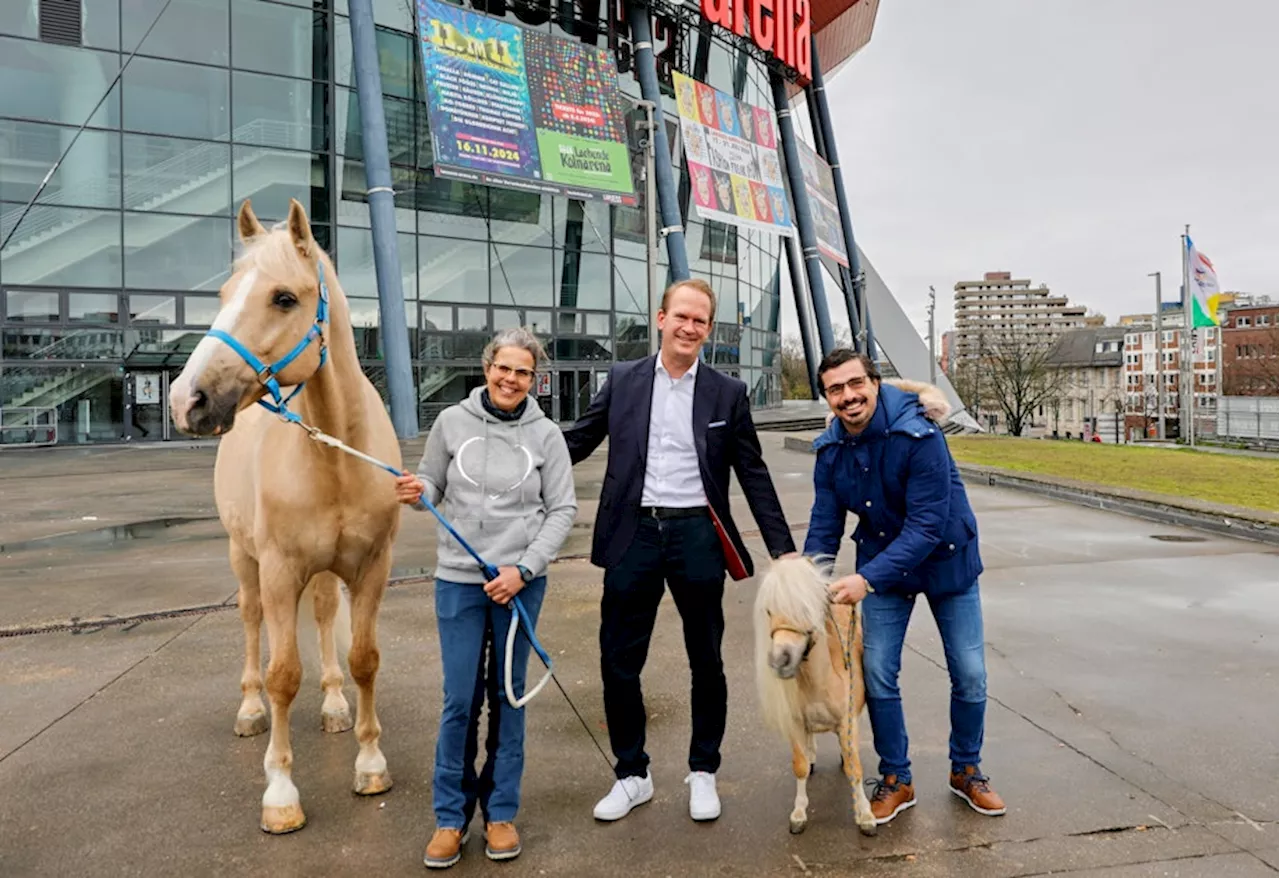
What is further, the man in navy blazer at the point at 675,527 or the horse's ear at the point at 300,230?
the man in navy blazer at the point at 675,527

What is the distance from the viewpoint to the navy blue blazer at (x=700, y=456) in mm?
3139

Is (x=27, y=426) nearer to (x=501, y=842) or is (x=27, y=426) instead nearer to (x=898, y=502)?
(x=501, y=842)

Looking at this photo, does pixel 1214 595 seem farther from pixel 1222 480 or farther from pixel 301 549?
pixel 1222 480

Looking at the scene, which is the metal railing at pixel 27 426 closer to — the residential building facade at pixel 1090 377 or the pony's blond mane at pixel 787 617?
the pony's blond mane at pixel 787 617

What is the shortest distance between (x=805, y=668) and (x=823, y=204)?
117ft

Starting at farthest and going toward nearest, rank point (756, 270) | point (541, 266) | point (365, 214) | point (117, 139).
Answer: point (756, 270)
point (541, 266)
point (365, 214)
point (117, 139)

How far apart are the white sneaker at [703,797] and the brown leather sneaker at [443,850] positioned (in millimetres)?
912

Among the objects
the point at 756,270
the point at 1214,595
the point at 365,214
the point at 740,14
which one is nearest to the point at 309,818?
the point at 1214,595

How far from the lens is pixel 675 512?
313cm

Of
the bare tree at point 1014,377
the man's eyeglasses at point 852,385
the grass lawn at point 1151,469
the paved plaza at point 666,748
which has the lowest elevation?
the paved plaza at point 666,748

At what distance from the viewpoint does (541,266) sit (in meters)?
27.4

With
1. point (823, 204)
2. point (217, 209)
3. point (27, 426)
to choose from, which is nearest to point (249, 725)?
point (27, 426)

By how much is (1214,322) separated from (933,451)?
37.3 m

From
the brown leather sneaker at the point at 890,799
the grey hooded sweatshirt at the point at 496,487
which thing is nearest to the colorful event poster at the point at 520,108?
the grey hooded sweatshirt at the point at 496,487
